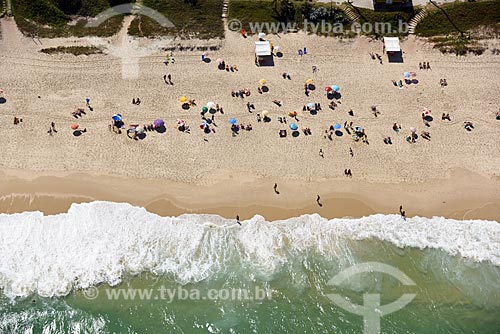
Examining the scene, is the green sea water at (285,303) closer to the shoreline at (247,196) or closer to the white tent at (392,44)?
the shoreline at (247,196)

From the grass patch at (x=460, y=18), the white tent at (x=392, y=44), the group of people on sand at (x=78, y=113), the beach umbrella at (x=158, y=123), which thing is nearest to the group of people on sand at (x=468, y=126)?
the white tent at (x=392, y=44)

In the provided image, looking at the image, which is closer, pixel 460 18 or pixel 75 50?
pixel 75 50

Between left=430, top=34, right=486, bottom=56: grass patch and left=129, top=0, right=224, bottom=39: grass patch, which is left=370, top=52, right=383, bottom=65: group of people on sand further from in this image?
left=129, top=0, right=224, bottom=39: grass patch

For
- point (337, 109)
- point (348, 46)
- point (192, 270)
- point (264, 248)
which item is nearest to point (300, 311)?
point (264, 248)

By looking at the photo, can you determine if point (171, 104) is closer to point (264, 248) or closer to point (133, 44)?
point (133, 44)

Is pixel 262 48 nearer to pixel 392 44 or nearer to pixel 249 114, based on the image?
pixel 249 114

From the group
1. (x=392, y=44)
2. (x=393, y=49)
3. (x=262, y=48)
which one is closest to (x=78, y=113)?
(x=262, y=48)

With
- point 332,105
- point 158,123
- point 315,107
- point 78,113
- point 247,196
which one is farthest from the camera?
point 332,105

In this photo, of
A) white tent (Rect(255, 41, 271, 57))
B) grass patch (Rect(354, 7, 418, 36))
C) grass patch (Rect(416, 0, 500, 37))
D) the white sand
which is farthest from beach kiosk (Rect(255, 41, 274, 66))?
grass patch (Rect(416, 0, 500, 37))
